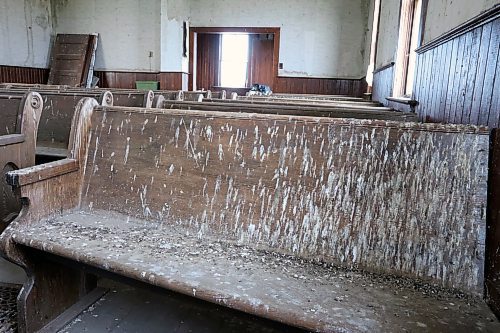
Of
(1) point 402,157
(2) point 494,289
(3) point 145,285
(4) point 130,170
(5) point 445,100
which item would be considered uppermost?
(5) point 445,100

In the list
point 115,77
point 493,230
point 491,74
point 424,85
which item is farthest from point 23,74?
point 493,230

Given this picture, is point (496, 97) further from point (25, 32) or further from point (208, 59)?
point (208, 59)

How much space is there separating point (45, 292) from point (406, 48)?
3.38m

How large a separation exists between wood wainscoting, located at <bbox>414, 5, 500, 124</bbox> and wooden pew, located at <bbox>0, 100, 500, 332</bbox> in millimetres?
323

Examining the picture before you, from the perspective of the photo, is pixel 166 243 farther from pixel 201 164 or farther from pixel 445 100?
pixel 445 100

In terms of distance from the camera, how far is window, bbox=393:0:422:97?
11.0ft

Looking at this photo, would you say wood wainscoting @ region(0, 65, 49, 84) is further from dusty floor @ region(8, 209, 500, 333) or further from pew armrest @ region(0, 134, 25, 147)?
dusty floor @ region(8, 209, 500, 333)

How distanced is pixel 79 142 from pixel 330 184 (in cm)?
99

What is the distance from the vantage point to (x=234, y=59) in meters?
12.2

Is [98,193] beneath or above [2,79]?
beneath

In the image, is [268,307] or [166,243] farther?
[166,243]

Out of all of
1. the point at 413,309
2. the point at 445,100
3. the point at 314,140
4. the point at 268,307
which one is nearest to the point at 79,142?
the point at 314,140

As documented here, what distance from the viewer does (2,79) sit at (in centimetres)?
739

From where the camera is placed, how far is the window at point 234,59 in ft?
39.5
